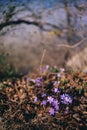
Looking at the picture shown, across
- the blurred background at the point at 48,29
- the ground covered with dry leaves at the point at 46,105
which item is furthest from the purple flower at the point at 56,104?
the blurred background at the point at 48,29

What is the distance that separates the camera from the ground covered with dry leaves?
5.17 m

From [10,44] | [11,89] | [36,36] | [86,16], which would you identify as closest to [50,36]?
[36,36]

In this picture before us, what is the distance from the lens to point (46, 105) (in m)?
5.38

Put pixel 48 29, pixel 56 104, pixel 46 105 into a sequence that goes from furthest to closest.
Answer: pixel 48 29, pixel 46 105, pixel 56 104

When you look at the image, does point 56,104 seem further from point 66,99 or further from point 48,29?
point 48,29

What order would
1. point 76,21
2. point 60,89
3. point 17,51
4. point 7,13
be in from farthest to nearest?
point 17,51
point 76,21
point 7,13
point 60,89

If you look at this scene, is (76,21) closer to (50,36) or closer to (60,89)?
(50,36)

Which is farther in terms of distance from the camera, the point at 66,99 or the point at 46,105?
the point at 46,105

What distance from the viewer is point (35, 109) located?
17.6 feet

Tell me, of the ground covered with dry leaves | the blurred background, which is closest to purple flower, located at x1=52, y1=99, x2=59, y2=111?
the ground covered with dry leaves

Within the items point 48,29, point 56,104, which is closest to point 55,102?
point 56,104

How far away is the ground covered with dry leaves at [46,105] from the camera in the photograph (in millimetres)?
5172

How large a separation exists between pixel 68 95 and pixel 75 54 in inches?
144

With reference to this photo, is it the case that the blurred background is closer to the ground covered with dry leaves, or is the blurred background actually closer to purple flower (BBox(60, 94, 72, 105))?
the ground covered with dry leaves
